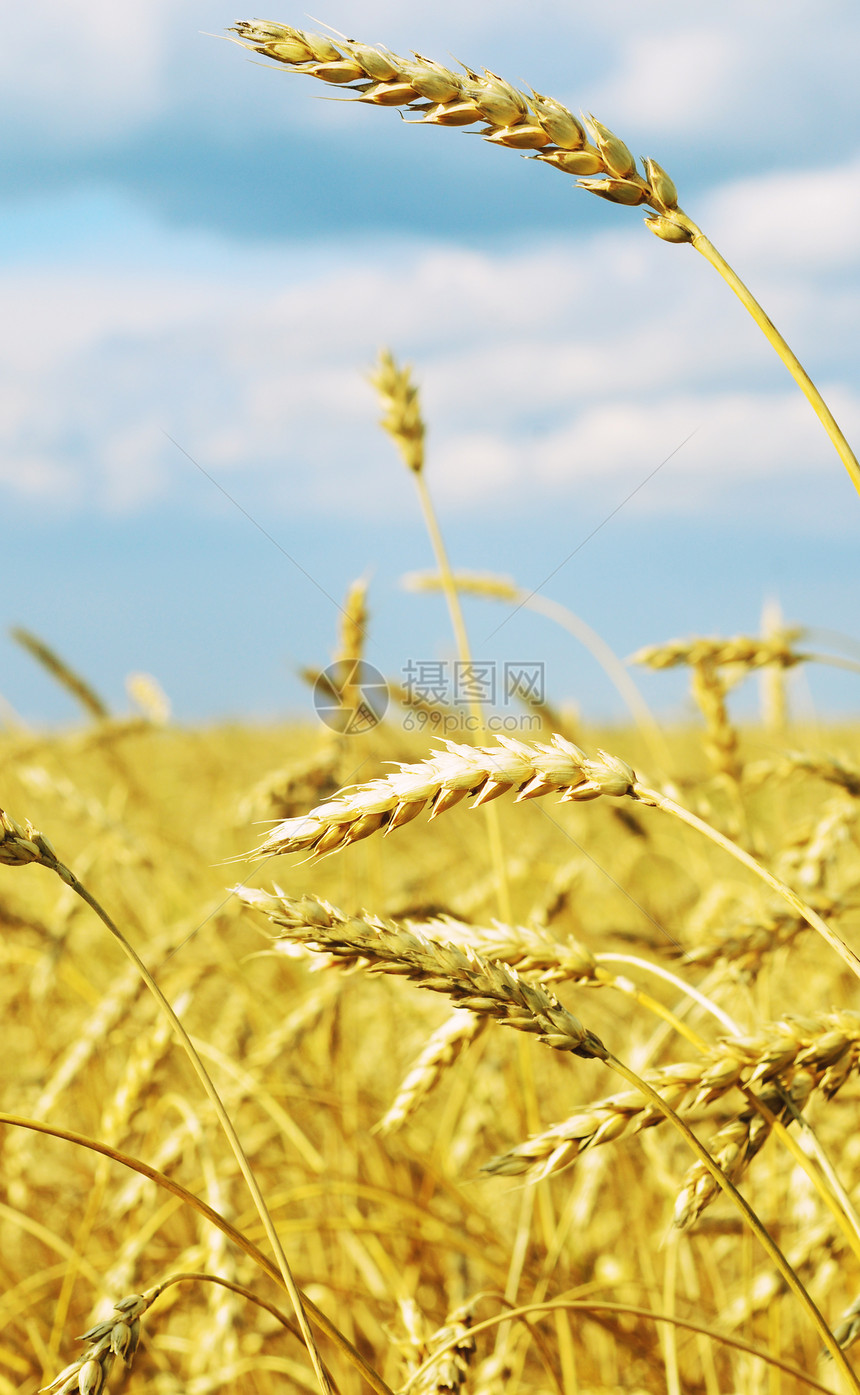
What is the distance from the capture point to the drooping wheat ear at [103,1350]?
0.75 meters

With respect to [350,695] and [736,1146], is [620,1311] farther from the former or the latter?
[350,695]

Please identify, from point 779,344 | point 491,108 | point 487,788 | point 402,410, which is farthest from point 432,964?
point 402,410

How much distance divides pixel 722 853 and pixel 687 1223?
459 centimetres

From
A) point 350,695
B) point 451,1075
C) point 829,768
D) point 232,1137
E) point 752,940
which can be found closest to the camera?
point 232,1137

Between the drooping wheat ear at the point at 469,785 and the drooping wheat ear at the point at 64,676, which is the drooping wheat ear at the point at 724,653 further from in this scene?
the drooping wheat ear at the point at 64,676

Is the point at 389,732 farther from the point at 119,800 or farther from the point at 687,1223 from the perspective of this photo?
the point at 687,1223

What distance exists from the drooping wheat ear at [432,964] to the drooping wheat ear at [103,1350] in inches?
12.8

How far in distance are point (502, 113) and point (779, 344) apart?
349 mm

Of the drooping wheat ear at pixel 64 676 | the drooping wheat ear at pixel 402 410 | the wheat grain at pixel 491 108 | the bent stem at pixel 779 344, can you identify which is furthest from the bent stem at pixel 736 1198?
the drooping wheat ear at pixel 64 676

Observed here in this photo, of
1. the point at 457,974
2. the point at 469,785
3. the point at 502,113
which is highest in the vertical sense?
the point at 502,113

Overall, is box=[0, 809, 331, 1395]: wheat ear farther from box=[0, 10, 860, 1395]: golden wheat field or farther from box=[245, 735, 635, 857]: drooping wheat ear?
box=[245, 735, 635, 857]: drooping wheat ear

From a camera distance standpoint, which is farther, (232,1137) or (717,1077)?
(717,1077)

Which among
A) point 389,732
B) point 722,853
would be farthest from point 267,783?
point 722,853

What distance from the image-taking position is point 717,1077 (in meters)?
0.84
